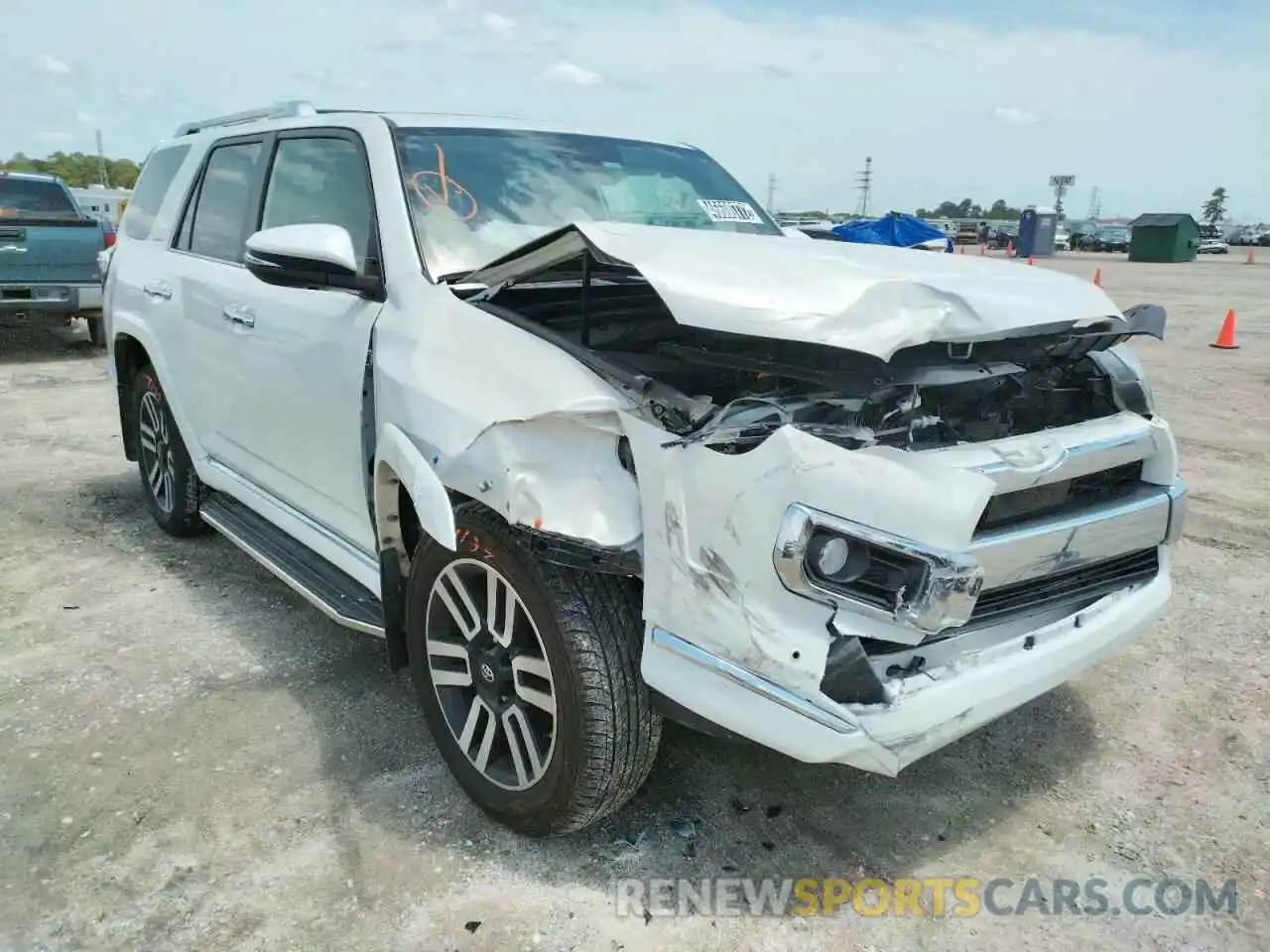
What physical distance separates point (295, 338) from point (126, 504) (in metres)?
2.93

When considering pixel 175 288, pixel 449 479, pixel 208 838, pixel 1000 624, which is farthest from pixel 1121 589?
pixel 175 288

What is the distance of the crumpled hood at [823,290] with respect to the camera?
6.89ft

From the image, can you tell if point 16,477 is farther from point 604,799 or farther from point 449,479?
point 604,799

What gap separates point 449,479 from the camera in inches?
99.8

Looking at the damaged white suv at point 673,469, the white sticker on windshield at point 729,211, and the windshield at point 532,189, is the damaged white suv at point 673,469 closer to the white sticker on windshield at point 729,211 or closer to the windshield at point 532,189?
the windshield at point 532,189

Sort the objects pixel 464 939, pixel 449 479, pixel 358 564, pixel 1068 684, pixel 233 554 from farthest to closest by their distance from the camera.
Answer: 1. pixel 233 554
2. pixel 1068 684
3. pixel 358 564
4. pixel 449 479
5. pixel 464 939

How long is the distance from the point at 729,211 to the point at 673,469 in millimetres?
2123

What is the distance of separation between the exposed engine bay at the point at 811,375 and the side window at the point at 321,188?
0.72 meters

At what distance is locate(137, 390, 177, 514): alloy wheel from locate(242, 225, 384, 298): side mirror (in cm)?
208

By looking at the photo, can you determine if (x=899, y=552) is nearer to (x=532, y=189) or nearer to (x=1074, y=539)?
(x=1074, y=539)

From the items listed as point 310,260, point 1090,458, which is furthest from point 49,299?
point 1090,458

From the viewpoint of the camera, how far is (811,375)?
221 centimetres

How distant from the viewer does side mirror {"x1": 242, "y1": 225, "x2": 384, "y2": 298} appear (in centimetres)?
282

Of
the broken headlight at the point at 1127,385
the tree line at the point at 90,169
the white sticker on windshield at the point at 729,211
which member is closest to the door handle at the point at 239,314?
the white sticker on windshield at the point at 729,211
